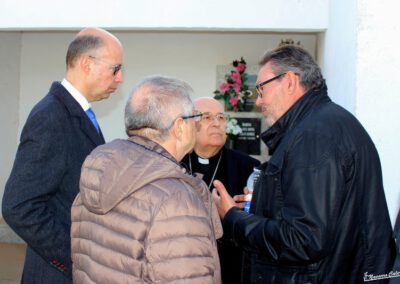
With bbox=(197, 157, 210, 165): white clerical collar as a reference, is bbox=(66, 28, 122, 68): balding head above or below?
above

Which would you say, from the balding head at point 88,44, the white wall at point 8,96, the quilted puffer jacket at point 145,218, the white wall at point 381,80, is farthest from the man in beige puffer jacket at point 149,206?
the white wall at point 8,96

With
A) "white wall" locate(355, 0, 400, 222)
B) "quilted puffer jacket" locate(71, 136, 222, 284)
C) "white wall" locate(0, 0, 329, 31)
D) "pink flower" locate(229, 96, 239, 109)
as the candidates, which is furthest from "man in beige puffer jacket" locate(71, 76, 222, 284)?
"pink flower" locate(229, 96, 239, 109)

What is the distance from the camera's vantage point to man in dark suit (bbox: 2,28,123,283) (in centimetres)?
221

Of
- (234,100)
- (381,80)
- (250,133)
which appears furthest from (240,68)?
(381,80)

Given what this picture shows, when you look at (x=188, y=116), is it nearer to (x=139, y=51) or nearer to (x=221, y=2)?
(x=221, y=2)

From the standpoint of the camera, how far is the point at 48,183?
2.24m

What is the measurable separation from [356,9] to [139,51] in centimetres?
368

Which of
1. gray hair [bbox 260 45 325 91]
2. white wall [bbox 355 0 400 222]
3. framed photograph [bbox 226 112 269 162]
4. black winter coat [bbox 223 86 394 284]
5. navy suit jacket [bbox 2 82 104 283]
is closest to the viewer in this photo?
black winter coat [bbox 223 86 394 284]

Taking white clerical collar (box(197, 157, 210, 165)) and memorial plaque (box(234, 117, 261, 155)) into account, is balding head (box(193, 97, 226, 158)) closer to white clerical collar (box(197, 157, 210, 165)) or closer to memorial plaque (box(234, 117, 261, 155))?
white clerical collar (box(197, 157, 210, 165))

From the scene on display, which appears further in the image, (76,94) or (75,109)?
(76,94)

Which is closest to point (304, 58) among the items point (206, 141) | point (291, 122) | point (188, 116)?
point (291, 122)

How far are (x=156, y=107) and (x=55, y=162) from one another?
0.68 metres

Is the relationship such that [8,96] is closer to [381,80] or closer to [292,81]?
[381,80]

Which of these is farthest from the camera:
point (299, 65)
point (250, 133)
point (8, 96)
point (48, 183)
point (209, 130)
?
point (8, 96)
